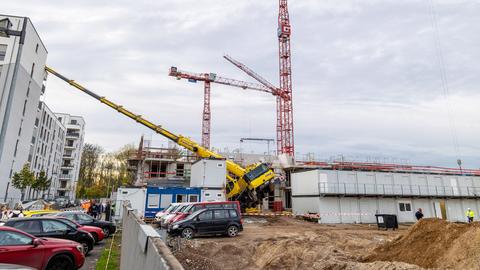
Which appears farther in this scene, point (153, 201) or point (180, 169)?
point (180, 169)

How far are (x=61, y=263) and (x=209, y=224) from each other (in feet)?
29.0

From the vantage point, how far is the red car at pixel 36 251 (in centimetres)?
771

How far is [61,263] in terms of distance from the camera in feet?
29.0

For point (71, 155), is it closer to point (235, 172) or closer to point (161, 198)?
point (161, 198)

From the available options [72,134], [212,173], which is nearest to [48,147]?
[72,134]

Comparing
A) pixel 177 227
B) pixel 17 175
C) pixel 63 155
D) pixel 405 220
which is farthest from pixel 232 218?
pixel 63 155

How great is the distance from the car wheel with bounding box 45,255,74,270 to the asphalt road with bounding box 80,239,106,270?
1.81 metres

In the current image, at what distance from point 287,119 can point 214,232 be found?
38.0 m

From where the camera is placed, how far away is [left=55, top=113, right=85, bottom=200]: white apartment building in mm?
75062

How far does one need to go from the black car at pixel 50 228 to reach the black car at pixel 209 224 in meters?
4.61

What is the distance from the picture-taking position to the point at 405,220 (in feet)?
105

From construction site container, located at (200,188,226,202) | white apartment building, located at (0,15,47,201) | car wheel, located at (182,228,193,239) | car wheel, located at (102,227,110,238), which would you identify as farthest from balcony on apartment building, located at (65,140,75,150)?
car wheel, located at (182,228,193,239)

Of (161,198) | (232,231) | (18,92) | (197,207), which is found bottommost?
(232,231)

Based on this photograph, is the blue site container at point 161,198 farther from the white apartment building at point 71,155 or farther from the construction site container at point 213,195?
the white apartment building at point 71,155
